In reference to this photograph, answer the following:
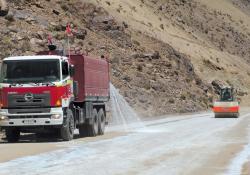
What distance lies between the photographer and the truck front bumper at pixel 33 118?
890 inches

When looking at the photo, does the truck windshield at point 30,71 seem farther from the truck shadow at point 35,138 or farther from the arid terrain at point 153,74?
the truck shadow at point 35,138

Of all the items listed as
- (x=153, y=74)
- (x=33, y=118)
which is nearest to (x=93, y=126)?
(x=33, y=118)

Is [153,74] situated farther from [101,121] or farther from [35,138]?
[35,138]

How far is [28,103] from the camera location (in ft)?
73.9

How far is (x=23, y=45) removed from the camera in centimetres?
5109

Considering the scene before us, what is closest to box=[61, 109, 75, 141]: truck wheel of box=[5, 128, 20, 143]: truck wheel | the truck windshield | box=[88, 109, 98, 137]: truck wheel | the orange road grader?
the truck windshield

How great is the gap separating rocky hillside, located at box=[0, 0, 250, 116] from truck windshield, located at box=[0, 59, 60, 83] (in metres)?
25.9

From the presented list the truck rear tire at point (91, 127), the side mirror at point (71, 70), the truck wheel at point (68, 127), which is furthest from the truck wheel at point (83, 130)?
the side mirror at point (71, 70)

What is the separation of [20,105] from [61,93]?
1542 millimetres

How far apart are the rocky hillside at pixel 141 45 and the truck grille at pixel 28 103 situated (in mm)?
26189

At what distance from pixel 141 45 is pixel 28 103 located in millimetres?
48310

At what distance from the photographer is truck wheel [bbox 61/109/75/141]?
23266mm

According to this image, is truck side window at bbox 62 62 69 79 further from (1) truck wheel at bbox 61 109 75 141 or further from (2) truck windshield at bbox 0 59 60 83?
(1) truck wheel at bbox 61 109 75 141

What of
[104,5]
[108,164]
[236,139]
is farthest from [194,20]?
[108,164]
